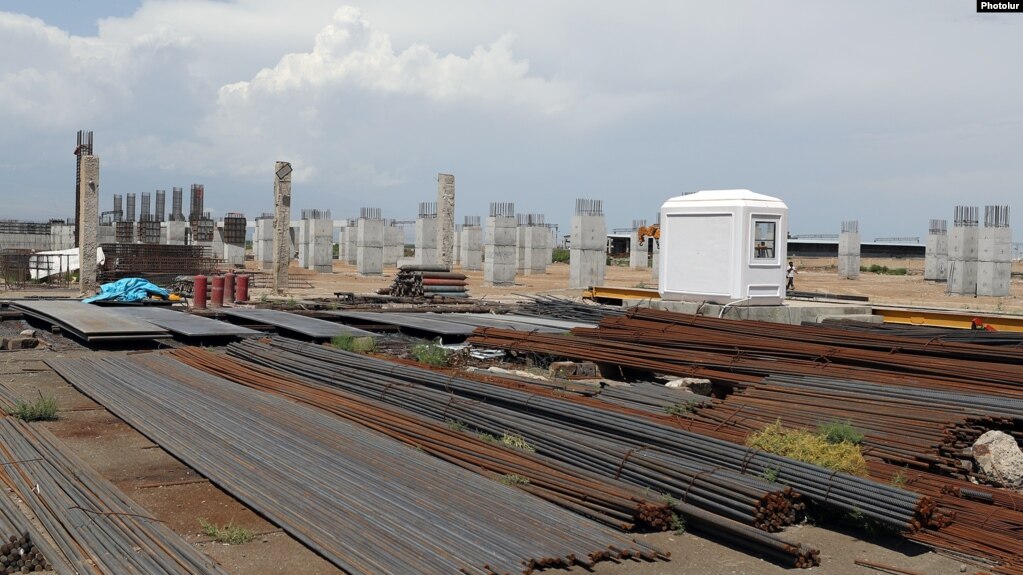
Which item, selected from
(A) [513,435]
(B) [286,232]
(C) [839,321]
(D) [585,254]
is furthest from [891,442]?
(D) [585,254]

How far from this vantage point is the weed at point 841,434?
738cm

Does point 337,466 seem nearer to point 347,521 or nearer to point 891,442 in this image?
point 347,521

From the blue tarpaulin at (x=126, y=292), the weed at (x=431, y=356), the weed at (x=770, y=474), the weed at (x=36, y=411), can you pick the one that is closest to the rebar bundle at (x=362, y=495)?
the weed at (x=36, y=411)

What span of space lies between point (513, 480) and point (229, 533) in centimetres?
202

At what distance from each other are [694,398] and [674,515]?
293cm

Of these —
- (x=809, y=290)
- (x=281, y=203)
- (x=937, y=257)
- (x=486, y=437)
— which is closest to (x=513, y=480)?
(x=486, y=437)

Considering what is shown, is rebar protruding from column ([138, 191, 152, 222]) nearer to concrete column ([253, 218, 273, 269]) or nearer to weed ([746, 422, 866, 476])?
concrete column ([253, 218, 273, 269])

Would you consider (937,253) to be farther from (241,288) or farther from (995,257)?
(241,288)

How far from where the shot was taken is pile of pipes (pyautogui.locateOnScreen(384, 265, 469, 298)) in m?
25.5

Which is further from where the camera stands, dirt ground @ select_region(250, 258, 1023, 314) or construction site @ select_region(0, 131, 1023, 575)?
dirt ground @ select_region(250, 258, 1023, 314)

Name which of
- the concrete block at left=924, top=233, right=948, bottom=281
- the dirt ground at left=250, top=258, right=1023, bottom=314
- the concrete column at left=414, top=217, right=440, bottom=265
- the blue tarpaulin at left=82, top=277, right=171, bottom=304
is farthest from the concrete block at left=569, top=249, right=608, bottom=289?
the concrete block at left=924, top=233, right=948, bottom=281

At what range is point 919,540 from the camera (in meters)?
5.84

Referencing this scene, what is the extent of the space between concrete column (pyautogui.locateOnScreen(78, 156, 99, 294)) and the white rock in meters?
24.7

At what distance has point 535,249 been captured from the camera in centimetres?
5288
